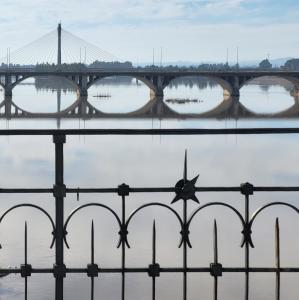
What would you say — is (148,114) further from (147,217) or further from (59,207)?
(59,207)

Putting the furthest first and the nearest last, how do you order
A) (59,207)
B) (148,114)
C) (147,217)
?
(148,114) → (147,217) → (59,207)

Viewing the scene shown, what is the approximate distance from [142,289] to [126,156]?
44.2 feet

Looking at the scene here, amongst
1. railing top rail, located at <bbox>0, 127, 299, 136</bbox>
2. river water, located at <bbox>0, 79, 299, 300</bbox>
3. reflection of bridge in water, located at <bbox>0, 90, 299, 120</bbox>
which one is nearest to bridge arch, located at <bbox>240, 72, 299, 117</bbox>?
reflection of bridge in water, located at <bbox>0, 90, 299, 120</bbox>

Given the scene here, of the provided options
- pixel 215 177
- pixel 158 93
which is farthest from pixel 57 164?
pixel 158 93

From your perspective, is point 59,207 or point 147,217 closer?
point 59,207

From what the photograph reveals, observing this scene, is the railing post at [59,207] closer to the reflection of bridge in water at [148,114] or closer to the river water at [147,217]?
the river water at [147,217]

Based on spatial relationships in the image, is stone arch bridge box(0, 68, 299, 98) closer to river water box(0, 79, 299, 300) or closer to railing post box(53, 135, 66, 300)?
river water box(0, 79, 299, 300)

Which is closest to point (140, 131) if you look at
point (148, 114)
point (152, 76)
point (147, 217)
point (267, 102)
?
point (147, 217)

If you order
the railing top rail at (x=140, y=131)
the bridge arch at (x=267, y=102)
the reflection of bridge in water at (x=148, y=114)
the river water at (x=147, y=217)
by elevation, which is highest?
the bridge arch at (x=267, y=102)

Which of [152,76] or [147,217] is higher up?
[152,76]

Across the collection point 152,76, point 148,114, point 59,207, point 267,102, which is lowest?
point 59,207

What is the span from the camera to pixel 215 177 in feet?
57.3

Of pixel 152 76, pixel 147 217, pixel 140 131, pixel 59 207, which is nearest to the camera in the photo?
pixel 140 131

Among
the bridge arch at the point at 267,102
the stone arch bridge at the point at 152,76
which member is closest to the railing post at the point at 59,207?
the bridge arch at the point at 267,102
